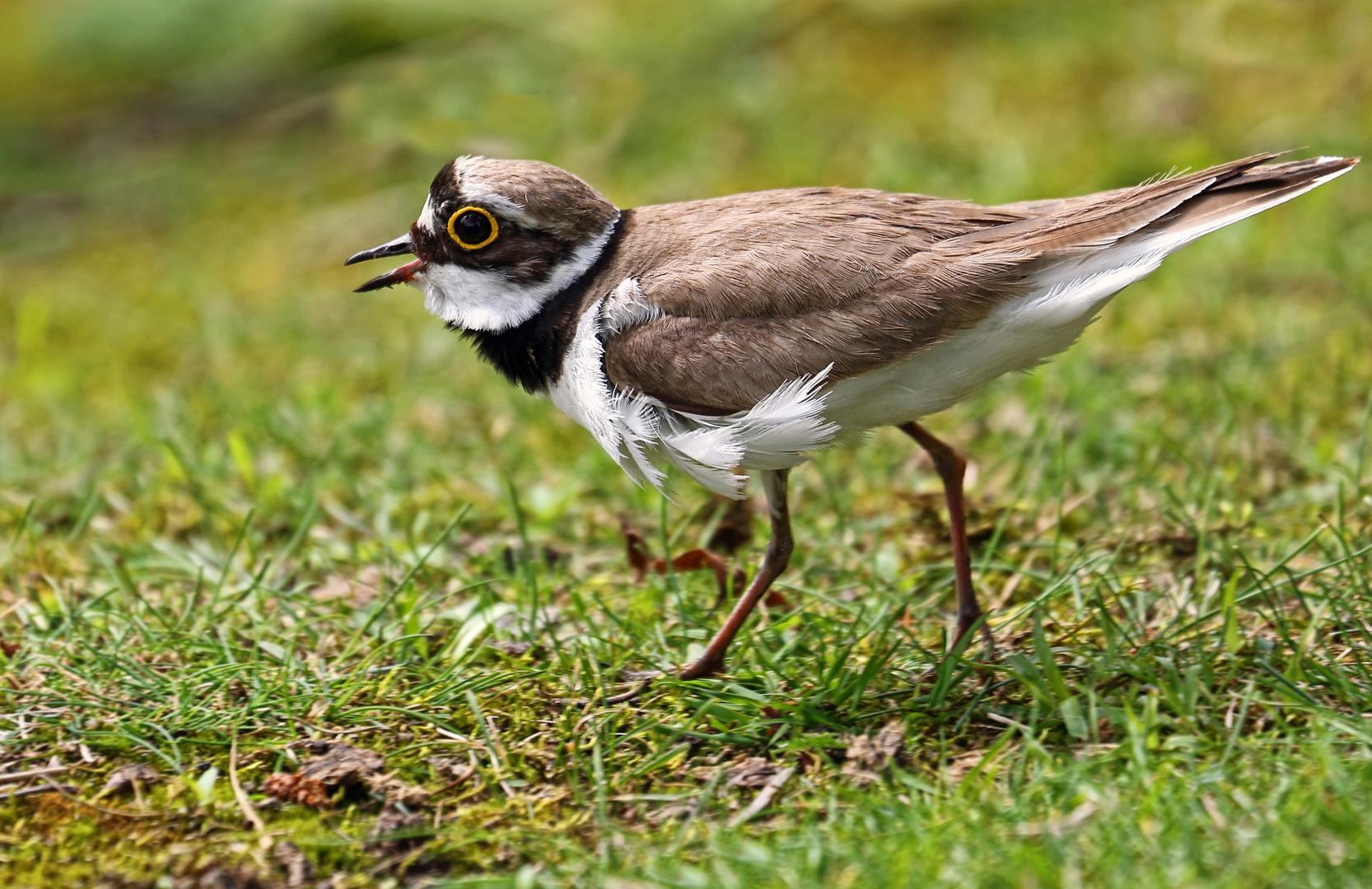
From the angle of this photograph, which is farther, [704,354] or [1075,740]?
[704,354]

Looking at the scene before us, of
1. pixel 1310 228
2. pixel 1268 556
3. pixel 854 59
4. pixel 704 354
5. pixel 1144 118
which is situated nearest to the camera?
pixel 704 354

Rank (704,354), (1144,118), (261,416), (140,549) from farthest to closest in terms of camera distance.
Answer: (1144,118) → (261,416) → (140,549) → (704,354)

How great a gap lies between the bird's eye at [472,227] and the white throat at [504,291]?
9 cm

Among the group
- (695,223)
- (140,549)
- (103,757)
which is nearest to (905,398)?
(695,223)

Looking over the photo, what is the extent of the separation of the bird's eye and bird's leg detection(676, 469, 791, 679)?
1.19 m

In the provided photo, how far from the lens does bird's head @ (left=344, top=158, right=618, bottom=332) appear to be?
4.25 meters

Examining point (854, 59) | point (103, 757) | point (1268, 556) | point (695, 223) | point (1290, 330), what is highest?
point (854, 59)

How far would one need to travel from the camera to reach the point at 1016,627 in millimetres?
4340

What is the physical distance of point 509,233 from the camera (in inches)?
169

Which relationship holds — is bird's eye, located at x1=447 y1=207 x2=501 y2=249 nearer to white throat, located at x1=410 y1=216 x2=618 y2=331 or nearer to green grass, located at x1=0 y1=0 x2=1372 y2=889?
white throat, located at x1=410 y1=216 x2=618 y2=331

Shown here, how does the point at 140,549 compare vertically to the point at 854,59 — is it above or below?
below

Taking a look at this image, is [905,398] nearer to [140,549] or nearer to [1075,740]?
[1075,740]

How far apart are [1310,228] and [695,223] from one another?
15.2ft

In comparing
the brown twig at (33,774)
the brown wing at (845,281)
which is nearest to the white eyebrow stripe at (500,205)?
the brown wing at (845,281)
